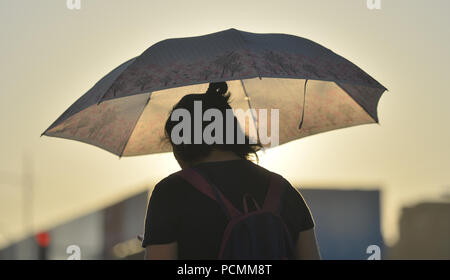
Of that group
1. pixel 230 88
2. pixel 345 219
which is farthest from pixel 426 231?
pixel 230 88

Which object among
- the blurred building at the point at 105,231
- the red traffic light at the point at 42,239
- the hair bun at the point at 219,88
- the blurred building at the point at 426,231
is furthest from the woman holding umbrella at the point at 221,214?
the blurred building at the point at 426,231

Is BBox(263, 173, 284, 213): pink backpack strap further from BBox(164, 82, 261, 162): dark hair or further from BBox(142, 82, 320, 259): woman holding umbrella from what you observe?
BBox(164, 82, 261, 162): dark hair

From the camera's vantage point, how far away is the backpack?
3.32 m

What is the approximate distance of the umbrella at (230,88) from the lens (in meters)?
3.99

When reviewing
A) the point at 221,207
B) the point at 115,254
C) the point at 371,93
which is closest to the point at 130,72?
the point at 221,207

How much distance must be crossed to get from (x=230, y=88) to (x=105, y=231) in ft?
211

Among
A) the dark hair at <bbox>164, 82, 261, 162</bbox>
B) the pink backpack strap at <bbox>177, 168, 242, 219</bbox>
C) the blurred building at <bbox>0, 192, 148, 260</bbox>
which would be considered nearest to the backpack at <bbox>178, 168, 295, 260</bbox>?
the pink backpack strap at <bbox>177, 168, 242, 219</bbox>

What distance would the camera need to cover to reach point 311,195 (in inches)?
3103

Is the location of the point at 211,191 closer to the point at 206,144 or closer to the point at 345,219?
the point at 206,144

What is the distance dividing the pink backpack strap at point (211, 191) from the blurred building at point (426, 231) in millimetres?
83939

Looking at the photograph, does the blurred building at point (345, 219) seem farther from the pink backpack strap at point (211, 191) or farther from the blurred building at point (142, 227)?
the pink backpack strap at point (211, 191)

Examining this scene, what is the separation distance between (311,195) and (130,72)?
7539 centimetres

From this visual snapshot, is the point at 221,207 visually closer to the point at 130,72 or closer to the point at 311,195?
the point at 130,72

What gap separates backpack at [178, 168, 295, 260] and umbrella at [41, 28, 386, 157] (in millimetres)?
646
